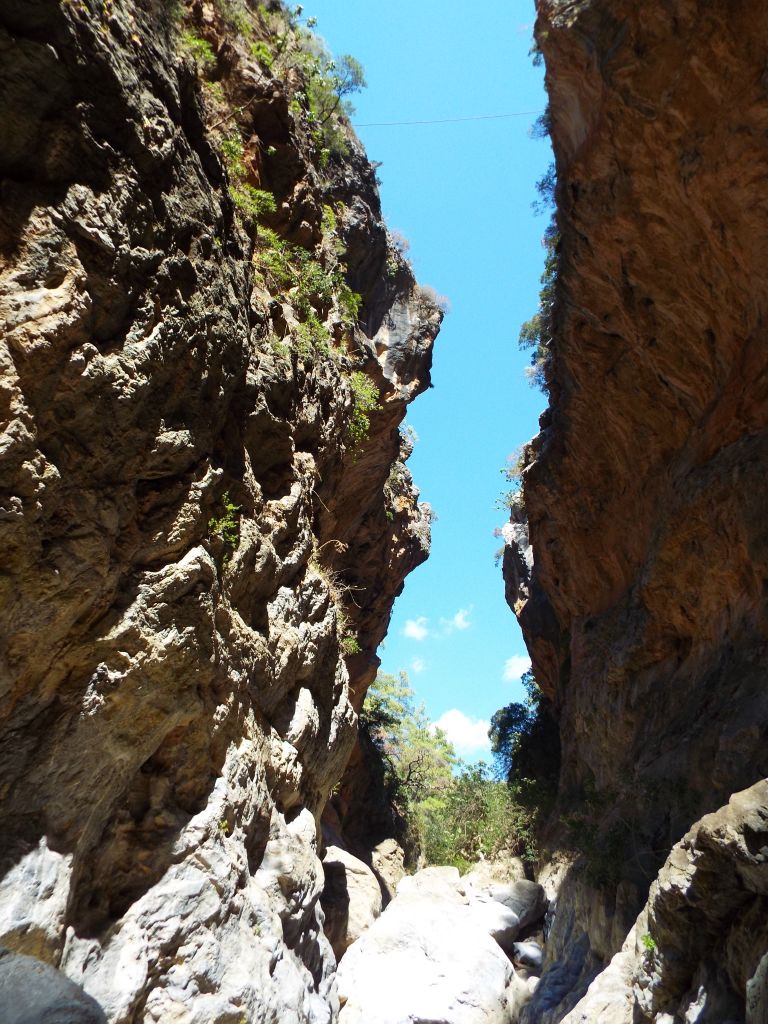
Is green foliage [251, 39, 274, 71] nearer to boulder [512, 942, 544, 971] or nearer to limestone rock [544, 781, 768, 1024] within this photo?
limestone rock [544, 781, 768, 1024]

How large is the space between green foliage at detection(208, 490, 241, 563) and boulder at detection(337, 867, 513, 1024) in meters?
8.90

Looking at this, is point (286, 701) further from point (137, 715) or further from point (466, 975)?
point (466, 975)

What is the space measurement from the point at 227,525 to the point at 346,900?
10.1 meters

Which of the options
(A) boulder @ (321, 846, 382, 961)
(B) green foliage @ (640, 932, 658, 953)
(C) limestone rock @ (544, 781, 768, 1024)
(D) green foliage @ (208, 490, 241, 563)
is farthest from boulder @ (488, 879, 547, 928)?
(D) green foliage @ (208, 490, 241, 563)

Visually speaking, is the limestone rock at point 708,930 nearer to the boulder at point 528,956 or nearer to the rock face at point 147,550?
the rock face at point 147,550

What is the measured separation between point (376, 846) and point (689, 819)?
1637 cm

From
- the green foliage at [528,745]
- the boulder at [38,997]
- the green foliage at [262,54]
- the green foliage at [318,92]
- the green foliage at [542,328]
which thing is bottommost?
the boulder at [38,997]

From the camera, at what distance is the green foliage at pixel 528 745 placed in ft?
71.7

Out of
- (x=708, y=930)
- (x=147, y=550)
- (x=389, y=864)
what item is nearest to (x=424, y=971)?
(x=708, y=930)

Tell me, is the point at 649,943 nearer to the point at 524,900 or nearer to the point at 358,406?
the point at 358,406

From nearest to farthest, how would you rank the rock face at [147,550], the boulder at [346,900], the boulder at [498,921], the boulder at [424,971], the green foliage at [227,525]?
the rock face at [147,550] < the green foliage at [227,525] < the boulder at [424,971] < the boulder at [346,900] < the boulder at [498,921]

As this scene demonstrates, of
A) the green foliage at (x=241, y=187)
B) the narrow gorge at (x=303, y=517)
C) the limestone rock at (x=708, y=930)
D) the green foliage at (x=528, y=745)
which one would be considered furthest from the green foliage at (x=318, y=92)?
the green foliage at (x=528, y=745)

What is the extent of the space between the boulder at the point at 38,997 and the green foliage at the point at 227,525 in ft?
13.2

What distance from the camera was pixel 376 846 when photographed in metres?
23.2
